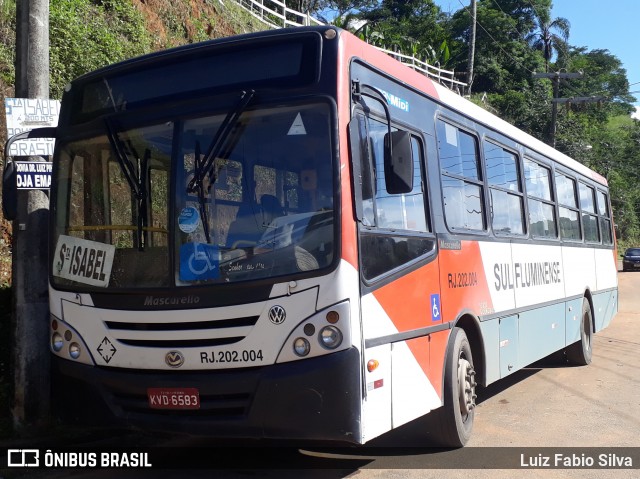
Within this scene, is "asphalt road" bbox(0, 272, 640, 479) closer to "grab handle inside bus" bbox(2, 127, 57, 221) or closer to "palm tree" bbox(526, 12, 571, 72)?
"grab handle inside bus" bbox(2, 127, 57, 221)

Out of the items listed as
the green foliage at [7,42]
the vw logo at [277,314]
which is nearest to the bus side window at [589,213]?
the vw logo at [277,314]

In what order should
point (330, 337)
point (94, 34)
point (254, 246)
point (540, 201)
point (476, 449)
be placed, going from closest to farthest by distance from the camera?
point (330, 337), point (254, 246), point (476, 449), point (540, 201), point (94, 34)

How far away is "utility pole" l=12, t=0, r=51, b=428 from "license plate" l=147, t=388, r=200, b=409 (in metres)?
2.29

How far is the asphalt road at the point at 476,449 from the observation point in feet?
19.7

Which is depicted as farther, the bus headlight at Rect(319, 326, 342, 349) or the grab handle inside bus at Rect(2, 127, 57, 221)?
the grab handle inside bus at Rect(2, 127, 57, 221)

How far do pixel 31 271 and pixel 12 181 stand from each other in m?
1.02

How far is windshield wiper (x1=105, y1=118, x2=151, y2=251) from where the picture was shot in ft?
18.0

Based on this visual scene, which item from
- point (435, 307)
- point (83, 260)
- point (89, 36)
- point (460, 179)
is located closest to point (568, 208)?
point (460, 179)

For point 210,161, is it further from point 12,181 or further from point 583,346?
point 583,346

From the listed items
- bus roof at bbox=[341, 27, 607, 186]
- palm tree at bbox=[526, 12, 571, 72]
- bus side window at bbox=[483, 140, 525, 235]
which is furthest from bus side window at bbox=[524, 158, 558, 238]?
palm tree at bbox=[526, 12, 571, 72]

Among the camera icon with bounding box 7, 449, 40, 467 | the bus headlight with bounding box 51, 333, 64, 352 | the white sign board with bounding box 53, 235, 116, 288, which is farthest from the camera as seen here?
the camera icon with bounding box 7, 449, 40, 467

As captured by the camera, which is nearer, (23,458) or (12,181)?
(23,458)

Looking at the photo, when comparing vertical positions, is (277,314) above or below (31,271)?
below

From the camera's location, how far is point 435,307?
248 inches
